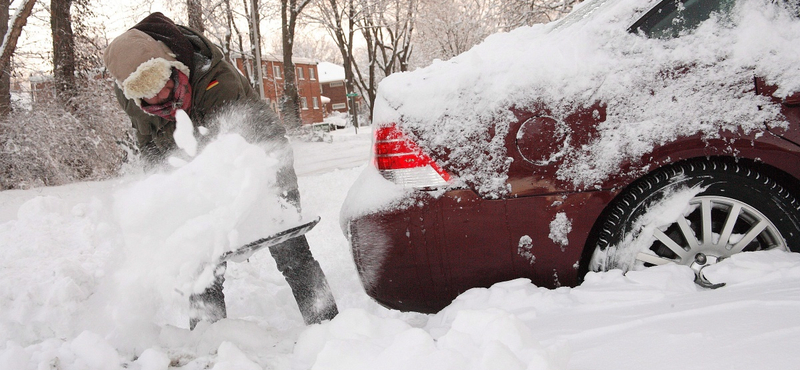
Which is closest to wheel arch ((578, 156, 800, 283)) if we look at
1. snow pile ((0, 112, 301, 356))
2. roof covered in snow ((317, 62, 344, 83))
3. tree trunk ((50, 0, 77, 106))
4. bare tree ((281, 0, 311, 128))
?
snow pile ((0, 112, 301, 356))

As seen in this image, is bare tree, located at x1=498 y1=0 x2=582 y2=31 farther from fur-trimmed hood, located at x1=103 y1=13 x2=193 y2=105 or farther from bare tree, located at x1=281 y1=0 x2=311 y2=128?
fur-trimmed hood, located at x1=103 y1=13 x2=193 y2=105

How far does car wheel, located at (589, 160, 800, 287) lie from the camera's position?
1.99 metres

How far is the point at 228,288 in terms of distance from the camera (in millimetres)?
3553

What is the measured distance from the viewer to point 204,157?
7.64 ft

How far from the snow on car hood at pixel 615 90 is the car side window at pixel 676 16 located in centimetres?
3

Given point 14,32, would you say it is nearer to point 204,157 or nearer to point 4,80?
point 4,80

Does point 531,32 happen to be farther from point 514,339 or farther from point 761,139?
point 514,339

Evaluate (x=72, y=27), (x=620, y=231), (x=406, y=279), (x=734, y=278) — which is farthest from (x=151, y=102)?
(x=72, y=27)

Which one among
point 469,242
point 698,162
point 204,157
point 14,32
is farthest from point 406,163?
point 14,32

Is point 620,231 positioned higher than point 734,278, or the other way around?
point 620,231

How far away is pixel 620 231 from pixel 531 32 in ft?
3.65

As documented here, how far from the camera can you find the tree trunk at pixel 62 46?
10344mm

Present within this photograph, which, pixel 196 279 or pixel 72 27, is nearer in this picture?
pixel 196 279

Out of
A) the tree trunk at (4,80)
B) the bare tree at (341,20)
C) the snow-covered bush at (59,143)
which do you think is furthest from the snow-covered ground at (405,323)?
the bare tree at (341,20)
